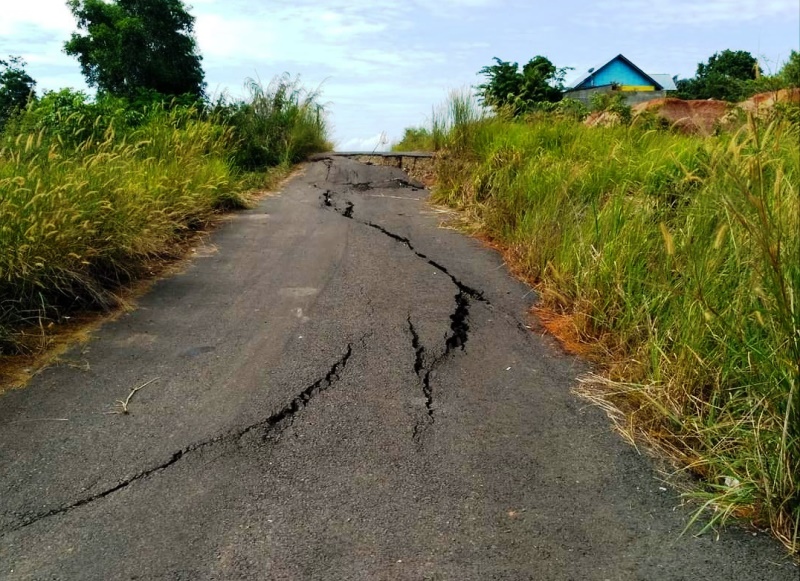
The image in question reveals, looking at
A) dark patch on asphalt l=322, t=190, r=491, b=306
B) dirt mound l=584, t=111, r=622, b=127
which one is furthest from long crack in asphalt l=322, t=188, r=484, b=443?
dirt mound l=584, t=111, r=622, b=127

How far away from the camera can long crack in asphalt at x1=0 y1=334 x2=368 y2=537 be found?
8.41 feet

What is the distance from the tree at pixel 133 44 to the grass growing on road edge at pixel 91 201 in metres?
9.93

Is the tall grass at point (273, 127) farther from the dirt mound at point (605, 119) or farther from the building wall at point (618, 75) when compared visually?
the building wall at point (618, 75)

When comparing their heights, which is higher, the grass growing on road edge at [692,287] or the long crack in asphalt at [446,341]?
the grass growing on road edge at [692,287]

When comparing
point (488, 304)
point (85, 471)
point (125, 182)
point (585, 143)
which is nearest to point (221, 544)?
point (85, 471)

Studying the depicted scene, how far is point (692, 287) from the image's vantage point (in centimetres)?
335

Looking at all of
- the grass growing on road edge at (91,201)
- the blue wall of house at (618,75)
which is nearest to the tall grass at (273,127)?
the grass growing on road edge at (91,201)

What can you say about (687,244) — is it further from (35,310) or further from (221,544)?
(35,310)

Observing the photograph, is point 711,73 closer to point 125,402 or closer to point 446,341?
point 446,341

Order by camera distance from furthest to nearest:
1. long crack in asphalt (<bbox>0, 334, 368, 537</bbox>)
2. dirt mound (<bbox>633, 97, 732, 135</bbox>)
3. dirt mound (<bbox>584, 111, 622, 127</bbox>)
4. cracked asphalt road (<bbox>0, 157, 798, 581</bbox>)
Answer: dirt mound (<bbox>633, 97, 732, 135</bbox>)
dirt mound (<bbox>584, 111, 622, 127</bbox>)
long crack in asphalt (<bbox>0, 334, 368, 537</bbox>)
cracked asphalt road (<bbox>0, 157, 798, 581</bbox>)

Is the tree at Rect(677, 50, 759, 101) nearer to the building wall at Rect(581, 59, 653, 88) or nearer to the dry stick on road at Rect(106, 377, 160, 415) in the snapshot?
the building wall at Rect(581, 59, 653, 88)

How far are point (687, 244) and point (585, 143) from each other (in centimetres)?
372

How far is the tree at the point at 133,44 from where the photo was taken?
18266 millimetres

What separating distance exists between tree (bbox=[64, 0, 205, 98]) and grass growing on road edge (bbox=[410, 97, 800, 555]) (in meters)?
15.3
